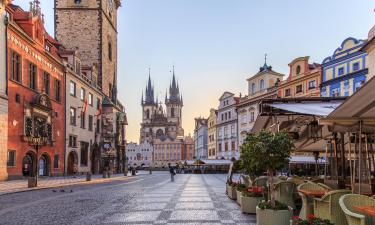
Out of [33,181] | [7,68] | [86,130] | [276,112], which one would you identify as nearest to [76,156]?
[86,130]

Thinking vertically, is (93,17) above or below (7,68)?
above

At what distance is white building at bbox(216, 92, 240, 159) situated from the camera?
220 ft

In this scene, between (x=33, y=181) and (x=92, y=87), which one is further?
(x=92, y=87)

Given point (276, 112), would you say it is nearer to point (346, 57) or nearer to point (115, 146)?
point (346, 57)

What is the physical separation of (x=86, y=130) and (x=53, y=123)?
9.76 meters

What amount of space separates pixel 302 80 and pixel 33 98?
2934 centimetres

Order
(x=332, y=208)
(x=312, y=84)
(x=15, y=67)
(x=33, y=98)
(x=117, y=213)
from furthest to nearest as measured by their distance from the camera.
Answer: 1. (x=312, y=84)
2. (x=33, y=98)
3. (x=15, y=67)
4. (x=117, y=213)
5. (x=332, y=208)

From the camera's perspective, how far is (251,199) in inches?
466

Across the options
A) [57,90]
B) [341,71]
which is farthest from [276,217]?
[341,71]

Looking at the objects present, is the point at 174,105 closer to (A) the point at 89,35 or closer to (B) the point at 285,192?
(A) the point at 89,35

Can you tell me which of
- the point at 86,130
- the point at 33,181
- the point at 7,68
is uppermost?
the point at 7,68

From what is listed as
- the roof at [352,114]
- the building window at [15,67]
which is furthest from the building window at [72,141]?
the roof at [352,114]

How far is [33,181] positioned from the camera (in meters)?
22.6

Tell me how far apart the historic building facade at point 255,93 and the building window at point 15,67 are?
2938 cm
